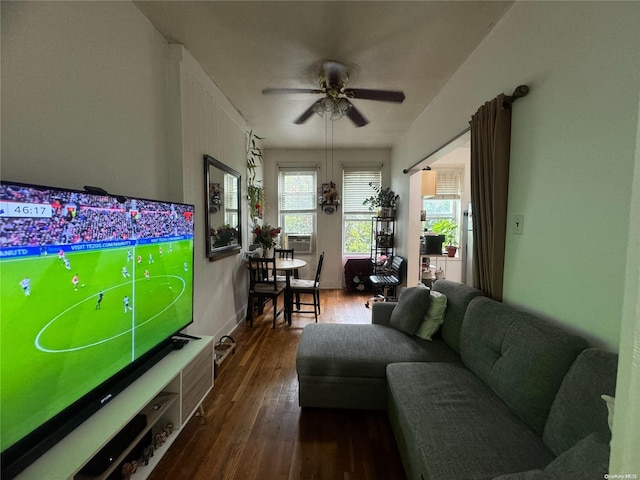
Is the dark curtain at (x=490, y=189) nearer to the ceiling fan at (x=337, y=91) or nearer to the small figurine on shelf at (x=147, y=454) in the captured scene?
the ceiling fan at (x=337, y=91)

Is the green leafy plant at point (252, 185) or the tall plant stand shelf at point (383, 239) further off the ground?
the green leafy plant at point (252, 185)

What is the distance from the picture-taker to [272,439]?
5.35 ft

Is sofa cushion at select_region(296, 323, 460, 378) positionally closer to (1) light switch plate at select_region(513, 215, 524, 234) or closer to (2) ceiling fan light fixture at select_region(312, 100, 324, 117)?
(1) light switch plate at select_region(513, 215, 524, 234)

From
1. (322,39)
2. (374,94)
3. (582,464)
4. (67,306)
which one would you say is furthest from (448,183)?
(67,306)

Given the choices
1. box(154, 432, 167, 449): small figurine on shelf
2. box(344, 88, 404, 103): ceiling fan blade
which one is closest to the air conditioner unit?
box(344, 88, 404, 103): ceiling fan blade

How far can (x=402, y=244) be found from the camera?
4.42 m

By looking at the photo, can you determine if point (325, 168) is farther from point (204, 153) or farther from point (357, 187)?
point (204, 153)

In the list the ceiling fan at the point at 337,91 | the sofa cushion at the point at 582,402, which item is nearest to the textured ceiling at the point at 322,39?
the ceiling fan at the point at 337,91

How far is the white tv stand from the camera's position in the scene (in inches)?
33.7

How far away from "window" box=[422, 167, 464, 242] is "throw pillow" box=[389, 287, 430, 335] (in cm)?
335

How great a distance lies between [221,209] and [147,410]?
79.1 inches

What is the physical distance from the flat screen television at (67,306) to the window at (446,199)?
481 centimetres

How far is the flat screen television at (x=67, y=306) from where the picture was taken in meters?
0.79

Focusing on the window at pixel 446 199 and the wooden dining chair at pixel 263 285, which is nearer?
the wooden dining chair at pixel 263 285
